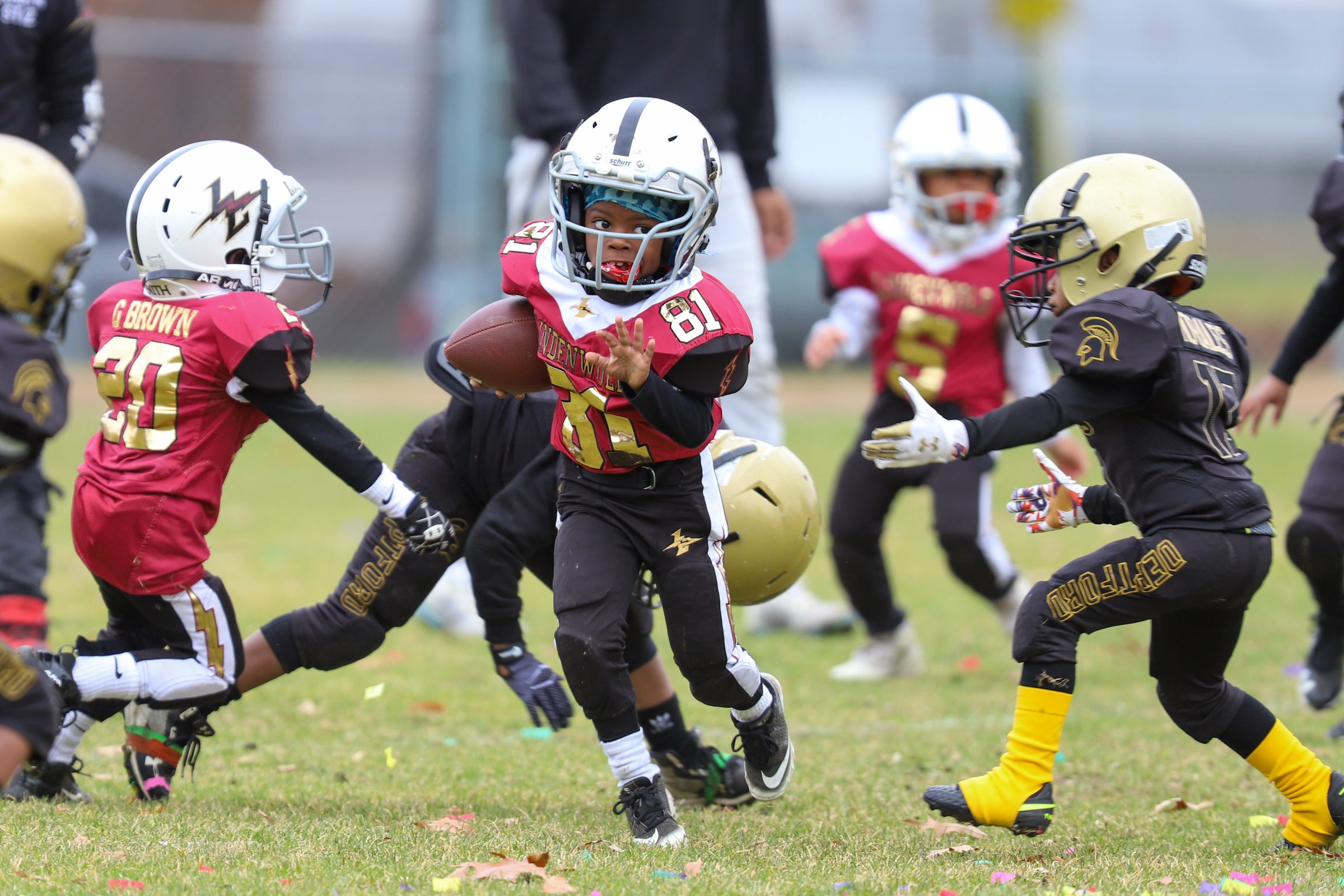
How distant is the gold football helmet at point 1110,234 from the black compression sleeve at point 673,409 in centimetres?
74

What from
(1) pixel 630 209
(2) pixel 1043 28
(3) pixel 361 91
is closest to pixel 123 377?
(1) pixel 630 209

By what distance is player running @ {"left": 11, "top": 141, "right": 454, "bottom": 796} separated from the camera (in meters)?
3.39

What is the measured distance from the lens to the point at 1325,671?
475 centimetres

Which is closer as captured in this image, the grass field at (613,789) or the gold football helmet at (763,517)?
the grass field at (613,789)

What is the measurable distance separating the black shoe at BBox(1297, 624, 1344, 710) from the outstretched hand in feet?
9.08

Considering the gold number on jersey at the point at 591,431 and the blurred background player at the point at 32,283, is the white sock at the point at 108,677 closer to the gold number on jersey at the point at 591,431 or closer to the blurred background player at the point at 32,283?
the blurred background player at the point at 32,283

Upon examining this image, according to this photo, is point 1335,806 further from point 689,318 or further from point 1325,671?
point 689,318

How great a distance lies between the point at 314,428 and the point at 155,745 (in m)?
0.90

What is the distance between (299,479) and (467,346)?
23.6 feet

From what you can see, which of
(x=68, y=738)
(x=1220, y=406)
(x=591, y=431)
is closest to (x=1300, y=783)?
(x=1220, y=406)

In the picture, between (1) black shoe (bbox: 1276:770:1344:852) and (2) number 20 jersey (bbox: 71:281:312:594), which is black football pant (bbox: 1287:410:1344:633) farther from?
(2) number 20 jersey (bbox: 71:281:312:594)

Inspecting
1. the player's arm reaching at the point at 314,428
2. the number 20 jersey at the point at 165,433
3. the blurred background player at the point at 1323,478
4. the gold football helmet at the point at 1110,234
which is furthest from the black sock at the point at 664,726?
the blurred background player at the point at 1323,478

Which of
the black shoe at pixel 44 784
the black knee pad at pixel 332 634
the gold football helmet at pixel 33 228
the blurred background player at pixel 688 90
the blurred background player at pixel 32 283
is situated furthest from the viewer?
the blurred background player at pixel 688 90

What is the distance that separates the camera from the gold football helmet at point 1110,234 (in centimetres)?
338
